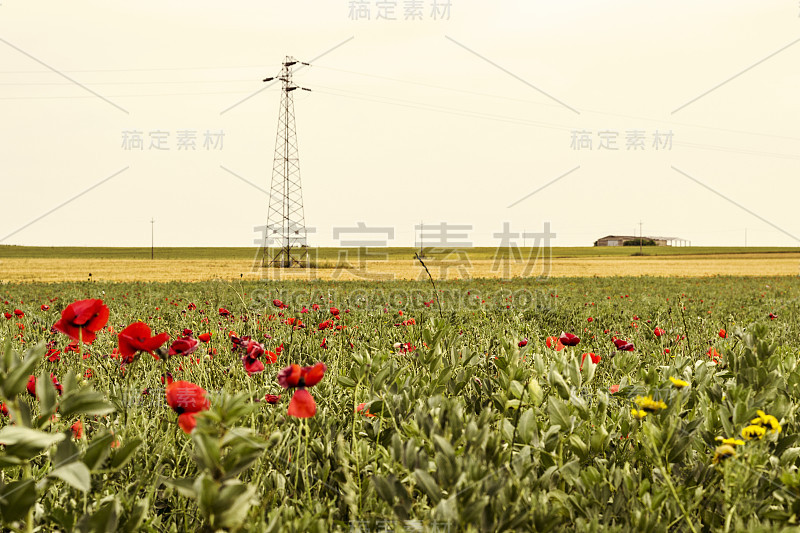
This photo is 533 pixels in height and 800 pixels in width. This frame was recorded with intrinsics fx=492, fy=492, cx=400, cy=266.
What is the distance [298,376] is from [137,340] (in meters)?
0.68

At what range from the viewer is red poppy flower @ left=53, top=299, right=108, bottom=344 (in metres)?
1.59

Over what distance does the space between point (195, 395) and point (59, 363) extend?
332cm

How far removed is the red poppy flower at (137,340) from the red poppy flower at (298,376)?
1.73 ft

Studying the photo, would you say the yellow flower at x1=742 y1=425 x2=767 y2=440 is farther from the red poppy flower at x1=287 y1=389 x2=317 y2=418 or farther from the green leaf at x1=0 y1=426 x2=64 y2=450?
the green leaf at x1=0 y1=426 x2=64 y2=450

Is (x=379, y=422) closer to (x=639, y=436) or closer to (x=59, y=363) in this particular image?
(x=639, y=436)

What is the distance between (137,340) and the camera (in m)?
1.68

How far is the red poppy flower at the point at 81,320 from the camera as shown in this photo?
5.20 feet

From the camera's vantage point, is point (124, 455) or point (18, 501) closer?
point (18, 501)

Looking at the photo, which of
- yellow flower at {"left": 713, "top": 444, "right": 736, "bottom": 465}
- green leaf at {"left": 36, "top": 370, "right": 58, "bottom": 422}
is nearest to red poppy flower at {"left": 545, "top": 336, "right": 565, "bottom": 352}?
yellow flower at {"left": 713, "top": 444, "right": 736, "bottom": 465}

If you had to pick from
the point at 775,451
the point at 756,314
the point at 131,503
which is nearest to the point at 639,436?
the point at 775,451

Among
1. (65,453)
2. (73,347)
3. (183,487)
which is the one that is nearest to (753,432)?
(183,487)

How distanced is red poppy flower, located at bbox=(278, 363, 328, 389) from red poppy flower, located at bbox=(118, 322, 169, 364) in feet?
1.73

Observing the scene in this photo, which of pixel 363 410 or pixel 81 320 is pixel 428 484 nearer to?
pixel 363 410

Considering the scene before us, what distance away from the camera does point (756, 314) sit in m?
7.86
